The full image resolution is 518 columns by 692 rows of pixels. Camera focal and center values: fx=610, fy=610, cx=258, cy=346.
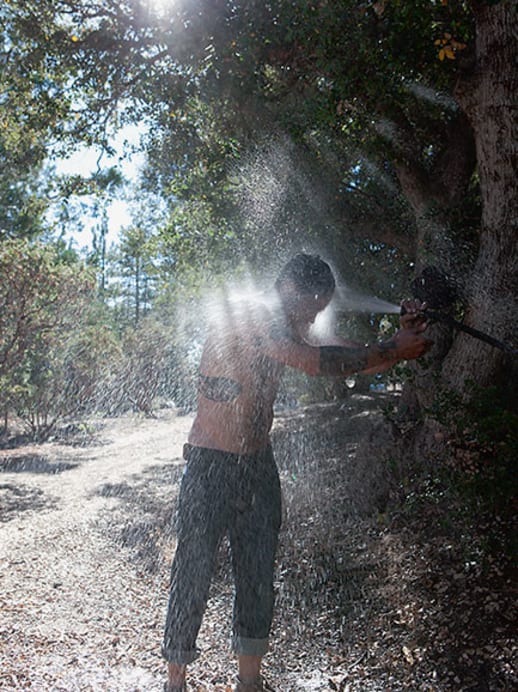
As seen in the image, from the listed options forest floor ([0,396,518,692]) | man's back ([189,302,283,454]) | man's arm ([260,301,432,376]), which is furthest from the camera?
forest floor ([0,396,518,692])

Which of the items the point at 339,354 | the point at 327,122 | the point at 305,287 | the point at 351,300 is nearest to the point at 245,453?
the point at 339,354

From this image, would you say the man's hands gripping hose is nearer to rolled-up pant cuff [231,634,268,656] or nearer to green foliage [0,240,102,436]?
rolled-up pant cuff [231,634,268,656]

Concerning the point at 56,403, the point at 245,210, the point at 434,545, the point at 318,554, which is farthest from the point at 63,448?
the point at 434,545

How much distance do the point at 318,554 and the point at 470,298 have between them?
1.86 m

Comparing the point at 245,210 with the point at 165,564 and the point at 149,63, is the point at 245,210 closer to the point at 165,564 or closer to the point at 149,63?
the point at 149,63

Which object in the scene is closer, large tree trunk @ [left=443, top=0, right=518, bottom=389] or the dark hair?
the dark hair

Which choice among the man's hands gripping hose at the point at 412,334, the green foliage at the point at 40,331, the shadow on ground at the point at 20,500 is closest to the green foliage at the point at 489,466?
the man's hands gripping hose at the point at 412,334

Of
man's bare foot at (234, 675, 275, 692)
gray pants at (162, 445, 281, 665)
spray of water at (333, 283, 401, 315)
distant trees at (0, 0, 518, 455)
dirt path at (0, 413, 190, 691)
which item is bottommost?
dirt path at (0, 413, 190, 691)

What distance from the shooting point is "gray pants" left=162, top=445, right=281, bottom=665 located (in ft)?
7.47

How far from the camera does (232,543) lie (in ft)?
7.89

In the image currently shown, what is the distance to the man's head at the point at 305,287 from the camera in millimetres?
2365

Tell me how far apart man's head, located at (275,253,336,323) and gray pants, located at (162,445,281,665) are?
584 mm

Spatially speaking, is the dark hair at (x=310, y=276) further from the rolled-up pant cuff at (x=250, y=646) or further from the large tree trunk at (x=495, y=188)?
the large tree trunk at (x=495, y=188)

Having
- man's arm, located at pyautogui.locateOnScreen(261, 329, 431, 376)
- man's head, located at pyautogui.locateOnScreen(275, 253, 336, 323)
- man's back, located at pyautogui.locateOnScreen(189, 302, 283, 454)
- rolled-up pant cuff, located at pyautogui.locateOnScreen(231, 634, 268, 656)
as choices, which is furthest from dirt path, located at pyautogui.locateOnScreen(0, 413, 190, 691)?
man's head, located at pyautogui.locateOnScreen(275, 253, 336, 323)
